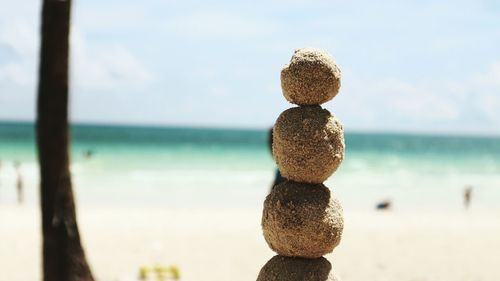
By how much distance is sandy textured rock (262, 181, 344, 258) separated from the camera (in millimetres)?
6633

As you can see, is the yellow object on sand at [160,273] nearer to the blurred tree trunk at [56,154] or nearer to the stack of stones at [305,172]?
the blurred tree trunk at [56,154]

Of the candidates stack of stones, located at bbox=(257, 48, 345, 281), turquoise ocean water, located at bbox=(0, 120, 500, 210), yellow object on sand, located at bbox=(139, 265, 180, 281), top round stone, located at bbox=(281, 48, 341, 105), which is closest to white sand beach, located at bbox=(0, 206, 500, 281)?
yellow object on sand, located at bbox=(139, 265, 180, 281)

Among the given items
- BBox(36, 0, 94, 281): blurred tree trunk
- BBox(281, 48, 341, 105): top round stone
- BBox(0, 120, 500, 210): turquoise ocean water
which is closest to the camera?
Result: BBox(281, 48, 341, 105): top round stone

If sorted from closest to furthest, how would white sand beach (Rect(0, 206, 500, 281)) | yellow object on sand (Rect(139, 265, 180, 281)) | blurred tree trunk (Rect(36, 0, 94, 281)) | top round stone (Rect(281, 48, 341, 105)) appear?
top round stone (Rect(281, 48, 341, 105)), blurred tree trunk (Rect(36, 0, 94, 281)), yellow object on sand (Rect(139, 265, 180, 281)), white sand beach (Rect(0, 206, 500, 281))

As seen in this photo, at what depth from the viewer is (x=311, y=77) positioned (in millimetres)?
6719

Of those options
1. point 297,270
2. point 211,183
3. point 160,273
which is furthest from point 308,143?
point 211,183

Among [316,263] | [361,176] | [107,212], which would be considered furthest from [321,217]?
[361,176]

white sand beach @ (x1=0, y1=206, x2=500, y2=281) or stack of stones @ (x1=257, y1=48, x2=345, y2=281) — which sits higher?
stack of stones @ (x1=257, y1=48, x2=345, y2=281)

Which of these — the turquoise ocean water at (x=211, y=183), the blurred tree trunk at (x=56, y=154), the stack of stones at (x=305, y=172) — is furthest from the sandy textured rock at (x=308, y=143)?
the turquoise ocean water at (x=211, y=183)

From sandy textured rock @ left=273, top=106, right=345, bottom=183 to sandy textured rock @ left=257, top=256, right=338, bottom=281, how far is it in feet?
2.91

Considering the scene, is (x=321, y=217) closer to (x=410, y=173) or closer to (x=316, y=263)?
(x=316, y=263)

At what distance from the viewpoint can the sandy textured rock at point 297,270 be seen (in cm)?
678

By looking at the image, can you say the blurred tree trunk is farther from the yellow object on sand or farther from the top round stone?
the yellow object on sand

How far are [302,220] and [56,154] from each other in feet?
9.72
